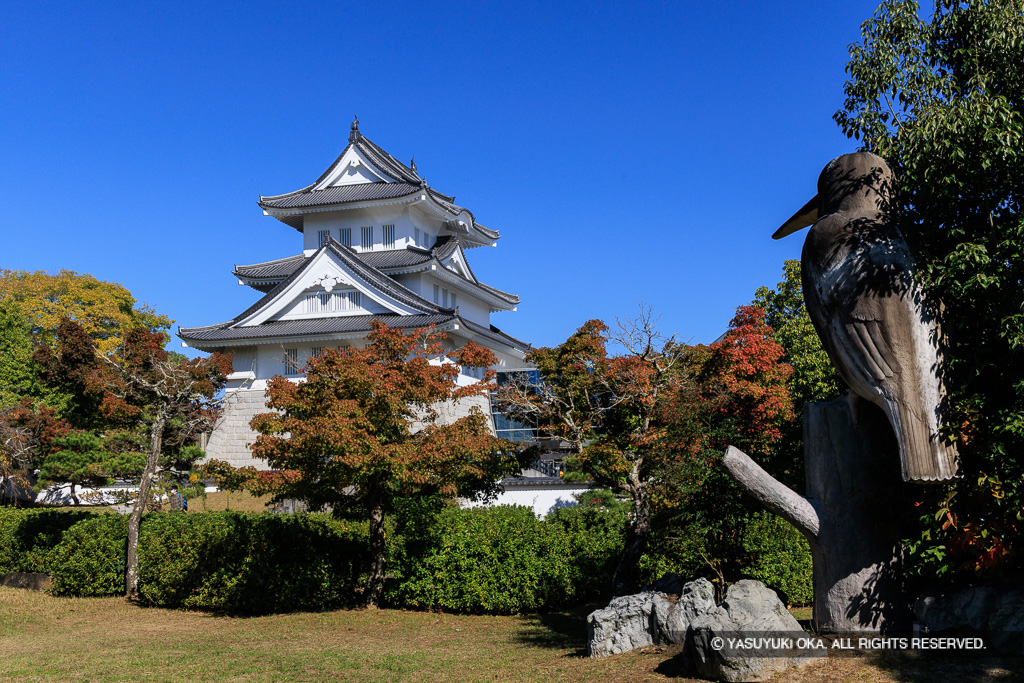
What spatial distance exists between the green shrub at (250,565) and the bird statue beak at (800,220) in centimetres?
863

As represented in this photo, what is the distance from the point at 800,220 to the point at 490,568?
23.2 feet

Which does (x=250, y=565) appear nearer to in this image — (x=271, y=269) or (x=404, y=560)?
(x=404, y=560)

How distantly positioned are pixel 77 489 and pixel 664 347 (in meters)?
20.9

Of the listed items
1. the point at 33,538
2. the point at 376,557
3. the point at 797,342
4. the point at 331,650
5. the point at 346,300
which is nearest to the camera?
the point at 331,650

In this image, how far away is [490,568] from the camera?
1174 centimetres

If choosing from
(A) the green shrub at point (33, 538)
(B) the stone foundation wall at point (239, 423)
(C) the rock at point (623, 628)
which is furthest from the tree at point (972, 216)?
(B) the stone foundation wall at point (239, 423)

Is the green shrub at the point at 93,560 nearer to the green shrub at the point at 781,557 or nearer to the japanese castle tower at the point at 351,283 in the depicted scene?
the green shrub at the point at 781,557

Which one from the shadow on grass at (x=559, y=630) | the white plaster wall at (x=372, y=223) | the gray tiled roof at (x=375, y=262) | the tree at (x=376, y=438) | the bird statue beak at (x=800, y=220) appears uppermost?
the white plaster wall at (x=372, y=223)

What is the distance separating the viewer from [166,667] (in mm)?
8484

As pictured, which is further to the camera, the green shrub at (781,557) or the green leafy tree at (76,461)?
the green leafy tree at (76,461)

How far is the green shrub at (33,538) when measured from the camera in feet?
48.0

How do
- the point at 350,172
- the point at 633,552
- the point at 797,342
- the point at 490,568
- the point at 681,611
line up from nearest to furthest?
the point at 681,611 < the point at 633,552 < the point at 490,568 < the point at 797,342 < the point at 350,172

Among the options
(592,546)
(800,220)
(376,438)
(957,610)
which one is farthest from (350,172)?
(957,610)

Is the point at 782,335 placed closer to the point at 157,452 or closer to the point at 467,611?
the point at 467,611
